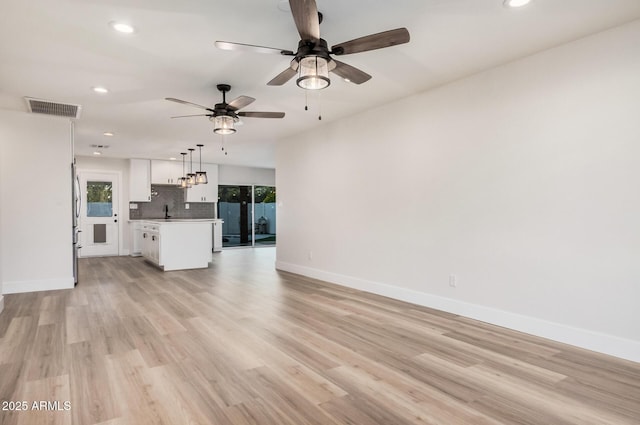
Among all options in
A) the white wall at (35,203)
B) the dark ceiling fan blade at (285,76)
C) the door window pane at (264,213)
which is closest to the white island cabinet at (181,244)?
the white wall at (35,203)

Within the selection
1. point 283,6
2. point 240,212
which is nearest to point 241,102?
point 283,6

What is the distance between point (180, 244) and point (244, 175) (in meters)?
4.48

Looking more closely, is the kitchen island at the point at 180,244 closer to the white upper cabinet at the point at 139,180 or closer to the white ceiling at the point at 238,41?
the white upper cabinet at the point at 139,180

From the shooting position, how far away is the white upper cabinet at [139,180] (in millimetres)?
9305

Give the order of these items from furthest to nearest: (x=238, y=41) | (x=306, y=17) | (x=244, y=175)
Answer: (x=244, y=175) → (x=238, y=41) → (x=306, y=17)

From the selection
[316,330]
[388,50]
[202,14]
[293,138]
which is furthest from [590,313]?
[293,138]

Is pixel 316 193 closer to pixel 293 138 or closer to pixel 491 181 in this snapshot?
pixel 293 138

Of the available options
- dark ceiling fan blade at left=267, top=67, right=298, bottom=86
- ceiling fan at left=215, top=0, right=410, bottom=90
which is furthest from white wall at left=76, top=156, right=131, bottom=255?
ceiling fan at left=215, top=0, right=410, bottom=90

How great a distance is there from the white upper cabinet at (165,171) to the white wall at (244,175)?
49.1 inches

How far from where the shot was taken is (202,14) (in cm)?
260

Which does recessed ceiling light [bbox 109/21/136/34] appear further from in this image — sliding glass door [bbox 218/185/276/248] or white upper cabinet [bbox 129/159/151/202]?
sliding glass door [bbox 218/185/276/248]

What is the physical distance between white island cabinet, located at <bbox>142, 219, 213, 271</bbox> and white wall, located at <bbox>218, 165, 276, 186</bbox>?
3602 millimetres

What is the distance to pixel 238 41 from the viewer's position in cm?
303

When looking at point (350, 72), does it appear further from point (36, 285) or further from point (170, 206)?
point (170, 206)
